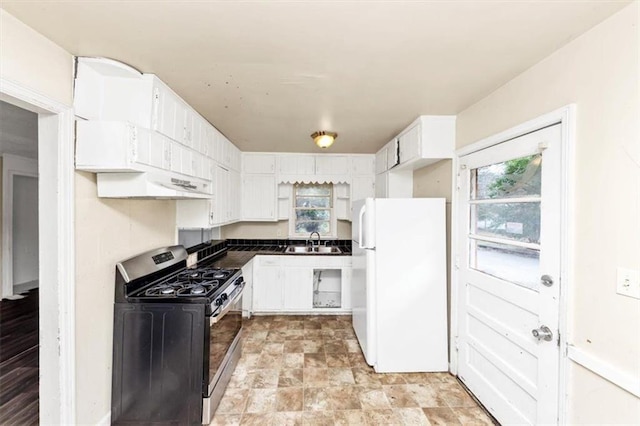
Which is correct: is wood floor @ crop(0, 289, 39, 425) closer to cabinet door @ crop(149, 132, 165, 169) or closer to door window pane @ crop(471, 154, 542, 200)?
cabinet door @ crop(149, 132, 165, 169)

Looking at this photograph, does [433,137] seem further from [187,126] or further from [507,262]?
[187,126]

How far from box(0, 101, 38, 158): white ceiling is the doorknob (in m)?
4.17

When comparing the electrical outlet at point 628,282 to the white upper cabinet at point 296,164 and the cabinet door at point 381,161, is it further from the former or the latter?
the white upper cabinet at point 296,164

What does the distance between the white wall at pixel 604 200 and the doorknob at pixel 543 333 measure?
12cm

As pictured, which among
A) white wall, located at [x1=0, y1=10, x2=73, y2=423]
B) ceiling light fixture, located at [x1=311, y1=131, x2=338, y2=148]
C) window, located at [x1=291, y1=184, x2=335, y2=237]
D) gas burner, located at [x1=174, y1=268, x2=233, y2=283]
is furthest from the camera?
window, located at [x1=291, y1=184, x2=335, y2=237]

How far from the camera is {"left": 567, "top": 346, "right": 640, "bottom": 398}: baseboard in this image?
1125 mm

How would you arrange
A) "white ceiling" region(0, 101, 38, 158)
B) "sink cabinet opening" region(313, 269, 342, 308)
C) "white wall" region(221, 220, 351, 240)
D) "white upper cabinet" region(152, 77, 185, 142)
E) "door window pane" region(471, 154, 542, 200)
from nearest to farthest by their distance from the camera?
1. "door window pane" region(471, 154, 542, 200)
2. "white upper cabinet" region(152, 77, 185, 142)
3. "white ceiling" region(0, 101, 38, 158)
4. "sink cabinet opening" region(313, 269, 342, 308)
5. "white wall" region(221, 220, 351, 240)

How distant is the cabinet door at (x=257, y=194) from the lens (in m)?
4.11

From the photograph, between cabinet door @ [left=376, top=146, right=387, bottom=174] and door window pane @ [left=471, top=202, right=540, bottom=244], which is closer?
door window pane @ [left=471, top=202, right=540, bottom=244]

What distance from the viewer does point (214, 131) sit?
292cm

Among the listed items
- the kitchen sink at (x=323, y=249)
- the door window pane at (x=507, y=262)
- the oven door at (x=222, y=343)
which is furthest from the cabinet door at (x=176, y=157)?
the kitchen sink at (x=323, y=249)

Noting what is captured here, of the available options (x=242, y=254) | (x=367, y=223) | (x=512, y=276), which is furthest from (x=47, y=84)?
(x=512, y=276)

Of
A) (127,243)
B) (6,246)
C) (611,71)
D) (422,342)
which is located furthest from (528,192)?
(6,246)

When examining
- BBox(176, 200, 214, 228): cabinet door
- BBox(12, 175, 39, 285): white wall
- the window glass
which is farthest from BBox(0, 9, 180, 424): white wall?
BBox(12, 175, 39, 285): white wall
